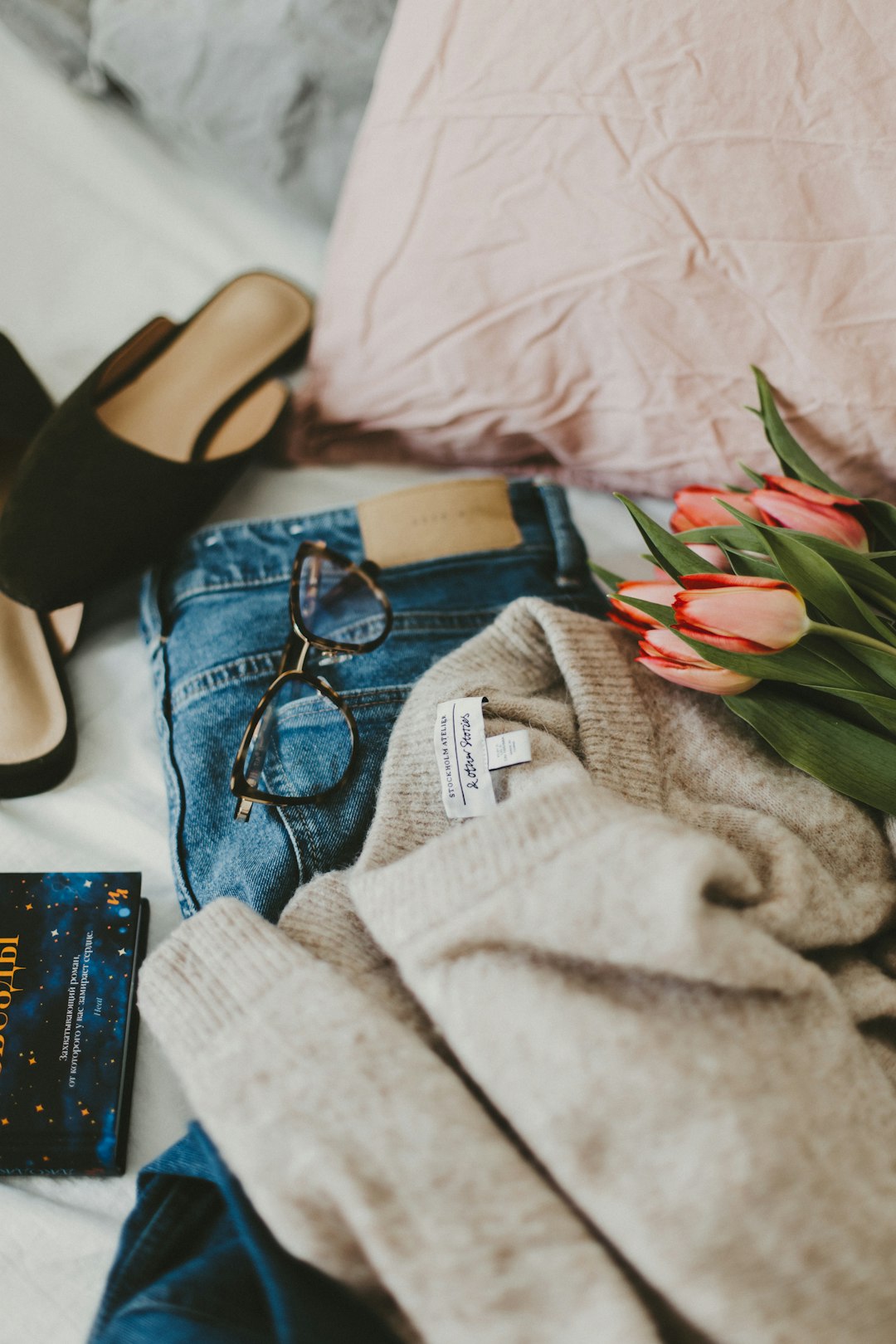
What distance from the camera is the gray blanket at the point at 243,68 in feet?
2.66

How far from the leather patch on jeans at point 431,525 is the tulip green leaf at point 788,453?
0.75ft

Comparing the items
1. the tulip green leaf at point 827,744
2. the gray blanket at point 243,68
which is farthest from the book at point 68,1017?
the gray blanket at point 243,68

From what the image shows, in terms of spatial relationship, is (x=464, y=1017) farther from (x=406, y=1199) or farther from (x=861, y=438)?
(x=861, y=438)

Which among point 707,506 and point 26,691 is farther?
point 26,691

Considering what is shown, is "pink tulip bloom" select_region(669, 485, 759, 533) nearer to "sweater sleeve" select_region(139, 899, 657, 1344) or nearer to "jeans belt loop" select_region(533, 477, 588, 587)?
"jeans belt loop" select_region(533, 477, 588, 587)

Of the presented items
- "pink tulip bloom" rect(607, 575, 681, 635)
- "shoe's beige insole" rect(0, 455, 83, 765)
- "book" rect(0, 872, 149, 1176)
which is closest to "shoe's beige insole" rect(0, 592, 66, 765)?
"shoe's beige insole" rect(0, 455, 83, 765)

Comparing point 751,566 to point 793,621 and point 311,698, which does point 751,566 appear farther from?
point 311,698

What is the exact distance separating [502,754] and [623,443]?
14.2 inches

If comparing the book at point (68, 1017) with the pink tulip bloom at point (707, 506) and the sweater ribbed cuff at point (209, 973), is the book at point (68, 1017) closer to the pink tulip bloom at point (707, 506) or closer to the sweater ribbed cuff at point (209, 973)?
the sweater ribbed cuff at point (209, 973)

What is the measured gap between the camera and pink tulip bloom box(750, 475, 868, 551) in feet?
1.79

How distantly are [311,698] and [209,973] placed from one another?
0.23 metres

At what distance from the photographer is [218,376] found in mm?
913

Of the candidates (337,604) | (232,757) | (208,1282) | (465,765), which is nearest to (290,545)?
(337,604)

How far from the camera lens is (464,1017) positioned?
43 cm
